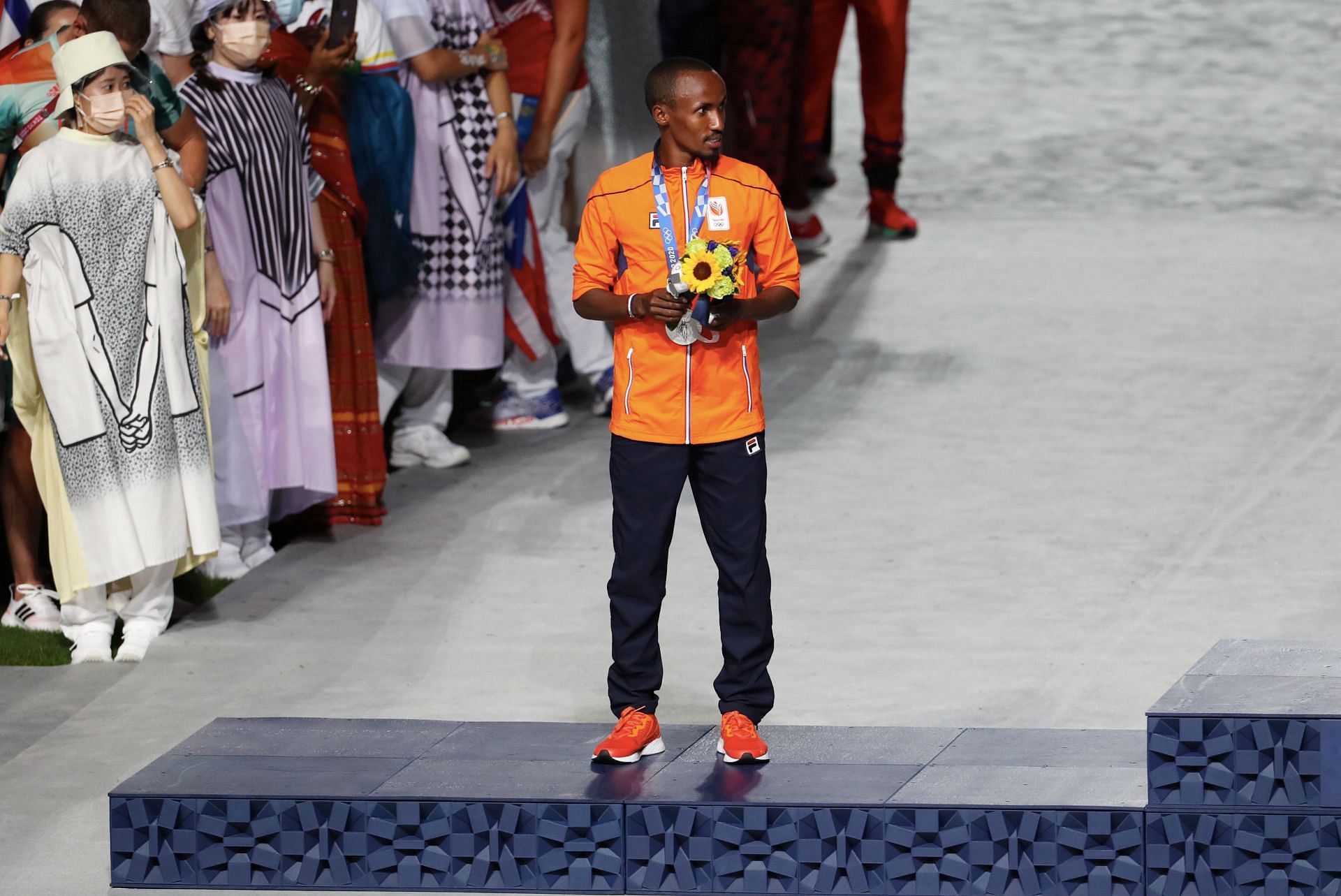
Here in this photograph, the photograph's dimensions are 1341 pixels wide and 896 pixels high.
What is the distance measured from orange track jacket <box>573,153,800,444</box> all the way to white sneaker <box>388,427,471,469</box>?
3091 mm

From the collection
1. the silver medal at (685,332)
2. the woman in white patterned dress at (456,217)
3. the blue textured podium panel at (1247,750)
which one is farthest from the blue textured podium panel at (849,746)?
the woman in white patterned dress at (456,217)

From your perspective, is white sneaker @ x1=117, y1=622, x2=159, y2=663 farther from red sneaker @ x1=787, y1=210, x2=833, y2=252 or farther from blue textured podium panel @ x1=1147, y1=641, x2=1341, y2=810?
red sneaker @ x1=787, y1=210, x2=833, y2=252

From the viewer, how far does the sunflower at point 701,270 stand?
11.8 feet

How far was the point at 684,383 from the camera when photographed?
12.3 feet

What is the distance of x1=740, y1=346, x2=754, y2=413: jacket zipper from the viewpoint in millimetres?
3793

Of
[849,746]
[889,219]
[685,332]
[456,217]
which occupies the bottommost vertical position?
[889,219]

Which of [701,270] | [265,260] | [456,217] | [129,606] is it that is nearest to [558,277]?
[456,217]

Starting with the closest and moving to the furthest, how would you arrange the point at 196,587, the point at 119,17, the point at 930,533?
the point at 119,17 < the point at 196,587 < the point at 930,533

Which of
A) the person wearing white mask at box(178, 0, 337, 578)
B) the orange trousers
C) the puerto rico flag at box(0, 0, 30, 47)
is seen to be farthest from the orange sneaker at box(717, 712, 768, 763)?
the orange trousers

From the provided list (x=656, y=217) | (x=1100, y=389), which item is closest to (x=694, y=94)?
(x=656, y=217)

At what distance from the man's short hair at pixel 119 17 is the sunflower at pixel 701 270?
197 centimetres

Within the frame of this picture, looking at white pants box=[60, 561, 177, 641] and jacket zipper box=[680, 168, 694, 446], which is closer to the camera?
jacket zipper box=[680, 168, 694, 446]

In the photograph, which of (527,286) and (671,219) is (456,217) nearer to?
(527,286)

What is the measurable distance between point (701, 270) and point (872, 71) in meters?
6.52
